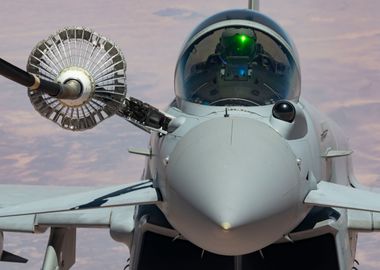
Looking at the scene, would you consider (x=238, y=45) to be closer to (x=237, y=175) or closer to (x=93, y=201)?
(x=93, y=201)

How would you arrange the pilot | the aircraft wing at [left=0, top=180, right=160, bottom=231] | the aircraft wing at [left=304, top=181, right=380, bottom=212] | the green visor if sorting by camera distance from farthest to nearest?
the green visor < the pilot < the aircraft wing at [left=0, top=180, right=160, bottom=231] < the aircraft wing at [left=304, top=181, right=380, bottom=212]

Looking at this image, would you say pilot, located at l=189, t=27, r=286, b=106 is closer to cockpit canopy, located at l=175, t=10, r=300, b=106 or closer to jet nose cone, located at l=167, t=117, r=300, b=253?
cockpit canopy, located at l=175, t=10, r=300, b=106

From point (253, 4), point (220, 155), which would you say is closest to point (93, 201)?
point (220, 155)

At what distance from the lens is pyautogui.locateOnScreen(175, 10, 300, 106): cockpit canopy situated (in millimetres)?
8898

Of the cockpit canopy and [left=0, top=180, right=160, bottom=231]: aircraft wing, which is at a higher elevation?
the cockpit canopy

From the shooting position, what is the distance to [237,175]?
23.6 feet

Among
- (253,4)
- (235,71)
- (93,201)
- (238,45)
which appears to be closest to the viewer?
(93,201)

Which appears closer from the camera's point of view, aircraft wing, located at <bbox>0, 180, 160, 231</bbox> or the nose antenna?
aircraft wing, located at <bbox>0, 180, 160, 231</bbox>

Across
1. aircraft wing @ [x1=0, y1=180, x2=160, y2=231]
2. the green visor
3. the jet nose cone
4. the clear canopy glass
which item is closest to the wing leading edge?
aircraft wing @ [x1=0, y1=180, x2=160, y2=231]

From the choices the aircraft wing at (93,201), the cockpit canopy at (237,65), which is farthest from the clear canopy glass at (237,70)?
the aircraft wing at (93,201)

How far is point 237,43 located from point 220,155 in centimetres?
212

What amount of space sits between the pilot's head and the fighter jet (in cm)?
1

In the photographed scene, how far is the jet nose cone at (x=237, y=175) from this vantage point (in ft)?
23.3

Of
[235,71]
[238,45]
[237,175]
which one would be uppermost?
[238,45]
